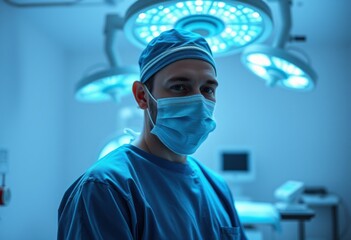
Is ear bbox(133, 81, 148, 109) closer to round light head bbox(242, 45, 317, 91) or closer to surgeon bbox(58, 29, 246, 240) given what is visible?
surgeon bbox(58, 29, 246, 240)

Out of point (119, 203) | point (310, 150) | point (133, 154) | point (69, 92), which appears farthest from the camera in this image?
point (69, 92)

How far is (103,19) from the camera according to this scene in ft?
8.05

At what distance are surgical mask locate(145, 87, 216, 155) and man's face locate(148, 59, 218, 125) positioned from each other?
0.7 inches

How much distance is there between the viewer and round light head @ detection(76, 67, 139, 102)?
1.50 metres

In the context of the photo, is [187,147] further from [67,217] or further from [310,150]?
[310,150]

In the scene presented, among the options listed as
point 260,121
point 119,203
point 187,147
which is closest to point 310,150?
point 260,121

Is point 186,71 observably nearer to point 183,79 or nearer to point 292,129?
point 183,79

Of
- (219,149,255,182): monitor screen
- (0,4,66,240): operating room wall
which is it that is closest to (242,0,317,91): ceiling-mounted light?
(219,149,255,182): monitor screen

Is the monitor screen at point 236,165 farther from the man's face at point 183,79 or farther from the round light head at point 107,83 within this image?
the man's face at point 183,79

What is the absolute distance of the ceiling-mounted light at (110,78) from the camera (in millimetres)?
1451

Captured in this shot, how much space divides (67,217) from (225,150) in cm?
203

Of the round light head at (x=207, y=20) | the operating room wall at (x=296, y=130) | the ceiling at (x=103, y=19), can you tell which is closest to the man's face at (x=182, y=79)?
the round light head at (x=207, y=20)

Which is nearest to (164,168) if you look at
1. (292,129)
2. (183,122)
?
(183,122)

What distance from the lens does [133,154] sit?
939mm
